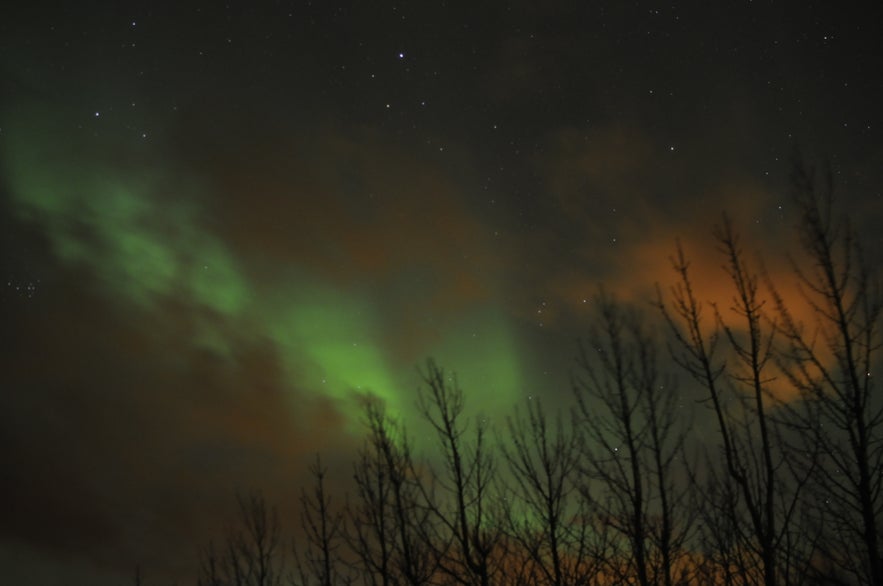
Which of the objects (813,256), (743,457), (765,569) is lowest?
(765,569)

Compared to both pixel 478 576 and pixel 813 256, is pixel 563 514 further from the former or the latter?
pixel 813 256

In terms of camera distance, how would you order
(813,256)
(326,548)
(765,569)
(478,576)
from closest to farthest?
(765,569) → (813,256) → (478,576) → (326,548)

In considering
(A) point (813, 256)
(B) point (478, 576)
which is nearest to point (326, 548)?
(B) point (478, 576)

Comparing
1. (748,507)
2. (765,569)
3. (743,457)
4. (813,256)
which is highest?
(813,256)

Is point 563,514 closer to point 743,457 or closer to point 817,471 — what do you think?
point 743,457

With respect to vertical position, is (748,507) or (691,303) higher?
(691,303)

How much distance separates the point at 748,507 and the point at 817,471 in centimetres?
102

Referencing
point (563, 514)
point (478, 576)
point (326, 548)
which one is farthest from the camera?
point (326, 548)

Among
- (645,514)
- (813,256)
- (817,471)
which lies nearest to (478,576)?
(645,514)

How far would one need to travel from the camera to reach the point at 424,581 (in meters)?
13.1

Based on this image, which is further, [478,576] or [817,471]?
[478,576]

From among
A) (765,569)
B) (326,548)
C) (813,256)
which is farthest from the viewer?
(326,548)

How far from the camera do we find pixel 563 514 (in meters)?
12.8

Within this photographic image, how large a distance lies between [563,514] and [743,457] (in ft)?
10.9
